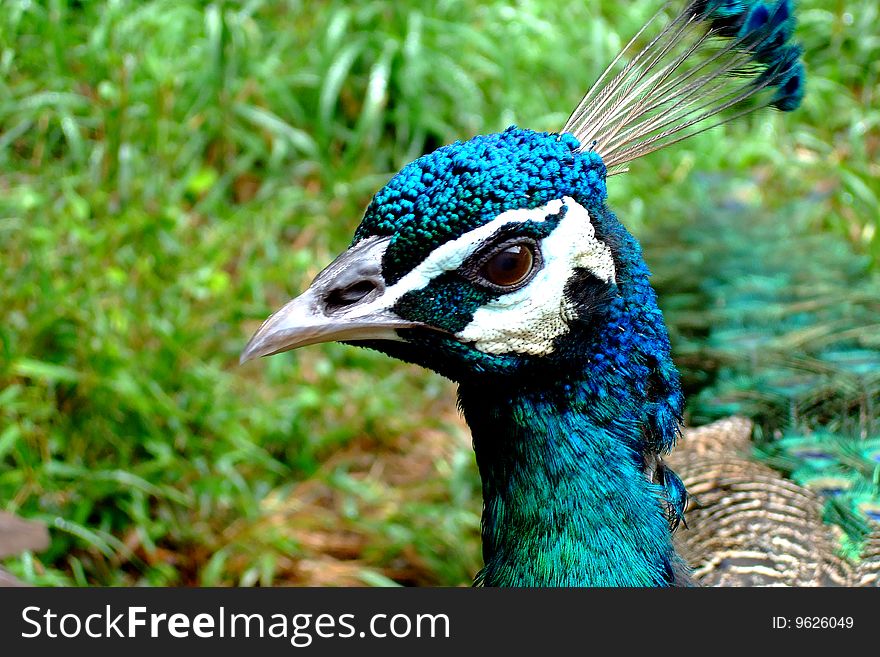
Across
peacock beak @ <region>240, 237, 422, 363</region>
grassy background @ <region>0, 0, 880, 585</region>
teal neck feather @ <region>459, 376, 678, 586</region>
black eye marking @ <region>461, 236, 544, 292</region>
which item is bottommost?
teal neck feather @ <region>459, 376, 678, 586</region>

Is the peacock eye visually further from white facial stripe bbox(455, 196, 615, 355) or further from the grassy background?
the grassy background

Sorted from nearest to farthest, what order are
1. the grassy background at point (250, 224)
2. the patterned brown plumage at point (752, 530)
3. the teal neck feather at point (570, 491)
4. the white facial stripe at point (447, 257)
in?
the white facial stripe at point (447, 257) < the teal neck feather at point (570, 491) < the patterned brown plumage at point (752, 530) < the grassy background at point (250, 224)

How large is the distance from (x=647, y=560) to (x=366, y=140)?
7.56ft

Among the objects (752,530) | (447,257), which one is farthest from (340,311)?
(752,530)

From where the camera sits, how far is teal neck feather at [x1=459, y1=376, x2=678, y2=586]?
155 cm

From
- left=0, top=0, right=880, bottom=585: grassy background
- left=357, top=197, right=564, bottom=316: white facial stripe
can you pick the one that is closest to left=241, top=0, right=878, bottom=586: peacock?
left=357, top=197, right=564, bottom=316: white facial stripe

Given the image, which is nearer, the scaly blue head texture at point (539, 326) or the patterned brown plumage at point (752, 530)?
the scaly blue head texture at point (539, 326)

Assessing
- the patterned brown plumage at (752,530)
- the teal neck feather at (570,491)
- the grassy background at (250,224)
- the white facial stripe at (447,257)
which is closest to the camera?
the white facial stripe at (447,257)

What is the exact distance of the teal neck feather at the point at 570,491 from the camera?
1546mm

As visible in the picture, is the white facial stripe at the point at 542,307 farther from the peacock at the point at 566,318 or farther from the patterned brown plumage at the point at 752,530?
the patterned brown plumage at the point at 752,530

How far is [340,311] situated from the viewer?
1.45m

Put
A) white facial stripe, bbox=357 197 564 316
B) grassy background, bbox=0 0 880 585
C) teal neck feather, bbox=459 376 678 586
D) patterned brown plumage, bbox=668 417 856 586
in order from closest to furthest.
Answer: white facial stripe, bbox=357 197 564 316
teal neck feather, bbox=459 376 678 586
patterned brown plumage, bbox=668 417 856 586
grassy background, bbox=0 0 880 585

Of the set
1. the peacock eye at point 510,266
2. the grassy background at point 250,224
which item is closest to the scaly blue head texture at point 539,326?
the peacock eye at point 510,266
